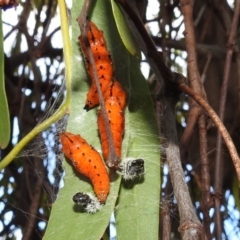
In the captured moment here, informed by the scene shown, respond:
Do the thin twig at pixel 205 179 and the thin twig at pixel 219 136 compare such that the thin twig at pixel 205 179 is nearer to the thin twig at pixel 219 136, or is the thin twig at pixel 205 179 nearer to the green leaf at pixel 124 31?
the thin twig at pixel 219 136

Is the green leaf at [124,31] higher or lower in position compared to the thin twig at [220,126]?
higher

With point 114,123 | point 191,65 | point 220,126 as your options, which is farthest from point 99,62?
point 191,65

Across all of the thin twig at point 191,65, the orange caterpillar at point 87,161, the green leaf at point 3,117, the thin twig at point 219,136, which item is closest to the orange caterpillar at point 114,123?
the orange caterpillar at point 87,161

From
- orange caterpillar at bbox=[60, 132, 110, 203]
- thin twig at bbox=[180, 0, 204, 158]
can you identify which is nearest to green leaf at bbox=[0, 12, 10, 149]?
orange caterpillar at bbox=[60, 132, 110, 203]

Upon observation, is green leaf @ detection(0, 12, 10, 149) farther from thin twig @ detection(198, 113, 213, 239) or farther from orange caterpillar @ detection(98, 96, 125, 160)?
thin twig @ detection(198, 113, 213, 239)

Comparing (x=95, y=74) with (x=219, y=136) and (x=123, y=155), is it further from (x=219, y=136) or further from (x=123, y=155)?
(x=219, y=136)
